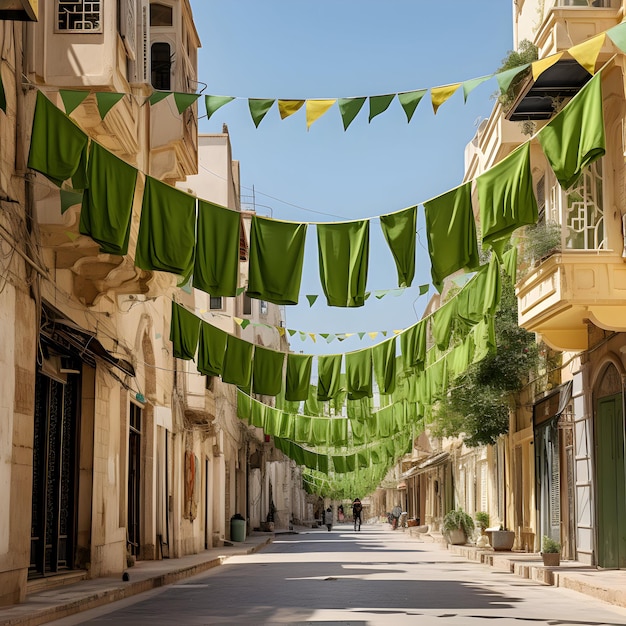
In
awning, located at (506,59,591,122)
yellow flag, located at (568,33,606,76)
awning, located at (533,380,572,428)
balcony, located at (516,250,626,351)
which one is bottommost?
awning, located at (533,380,572,428)

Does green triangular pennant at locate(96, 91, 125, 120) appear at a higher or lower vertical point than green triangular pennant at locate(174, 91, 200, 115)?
higher

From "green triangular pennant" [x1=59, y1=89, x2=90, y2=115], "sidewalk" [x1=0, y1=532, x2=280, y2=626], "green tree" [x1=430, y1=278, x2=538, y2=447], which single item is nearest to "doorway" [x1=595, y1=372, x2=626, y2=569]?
"green tree" [x1=430, y1=278, x2=538, y2=447]

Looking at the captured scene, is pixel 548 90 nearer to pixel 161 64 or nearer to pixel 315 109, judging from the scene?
pixel 315 109

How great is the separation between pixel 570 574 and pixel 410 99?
9.81m

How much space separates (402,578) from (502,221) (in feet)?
29.9

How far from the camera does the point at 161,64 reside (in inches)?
930

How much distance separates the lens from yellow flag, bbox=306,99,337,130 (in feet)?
39.9

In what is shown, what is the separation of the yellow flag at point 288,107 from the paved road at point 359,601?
18.0 feet

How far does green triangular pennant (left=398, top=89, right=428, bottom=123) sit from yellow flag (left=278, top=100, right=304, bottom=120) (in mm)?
1078

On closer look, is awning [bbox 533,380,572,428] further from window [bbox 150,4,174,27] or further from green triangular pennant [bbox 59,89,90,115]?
green triangular pennant [bbox 59,89,90,115]

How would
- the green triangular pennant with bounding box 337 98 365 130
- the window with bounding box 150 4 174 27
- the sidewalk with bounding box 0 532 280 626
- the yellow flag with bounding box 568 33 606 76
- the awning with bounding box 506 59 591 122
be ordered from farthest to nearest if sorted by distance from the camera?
the window with bounding box 150 4 174 27 → the awning with bounding box 506 59 591 122 → the sidewalk with bounding box 0 532 280 626 → the green triangular pennant with bounding box 337 98 365 130 → the yellow flag with bounding box 568 33 606 76

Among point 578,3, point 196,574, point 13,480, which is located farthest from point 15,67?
point 196,574

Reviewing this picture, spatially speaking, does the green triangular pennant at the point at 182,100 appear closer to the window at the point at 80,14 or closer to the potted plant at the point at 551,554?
the window at the point at 80,14

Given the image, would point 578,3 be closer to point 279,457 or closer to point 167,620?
point 167,620
